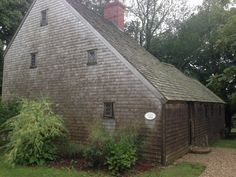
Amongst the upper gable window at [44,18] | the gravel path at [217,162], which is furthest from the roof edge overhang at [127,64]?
the gravel path at [217,162]

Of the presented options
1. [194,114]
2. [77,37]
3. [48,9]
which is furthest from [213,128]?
[48,9]

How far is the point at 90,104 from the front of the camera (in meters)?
15.1

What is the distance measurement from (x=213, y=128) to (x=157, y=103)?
40.2ft

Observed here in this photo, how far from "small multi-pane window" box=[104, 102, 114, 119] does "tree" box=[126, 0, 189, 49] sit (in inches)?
854

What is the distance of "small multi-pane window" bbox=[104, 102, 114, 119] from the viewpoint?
1421 cm

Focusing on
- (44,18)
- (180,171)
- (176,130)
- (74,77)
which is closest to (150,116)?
(176,130)

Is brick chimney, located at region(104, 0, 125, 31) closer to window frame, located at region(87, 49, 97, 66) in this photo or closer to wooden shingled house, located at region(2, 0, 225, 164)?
wooden shingled house, located at region(2, 0, 225, 164)

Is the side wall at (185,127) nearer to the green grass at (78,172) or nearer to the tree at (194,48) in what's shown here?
the green grass at (78,172)

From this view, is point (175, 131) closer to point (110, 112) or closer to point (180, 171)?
point (180, 171)

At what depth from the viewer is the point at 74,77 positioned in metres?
16.0

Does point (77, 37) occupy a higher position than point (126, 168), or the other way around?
point (77, 37)

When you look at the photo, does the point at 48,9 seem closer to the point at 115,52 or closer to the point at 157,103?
the point at 115,52

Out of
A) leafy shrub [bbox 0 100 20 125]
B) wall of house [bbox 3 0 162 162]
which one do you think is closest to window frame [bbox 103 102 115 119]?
wall of house [bbox 3 0 162 162]

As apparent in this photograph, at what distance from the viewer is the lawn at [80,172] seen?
10.9 meters
